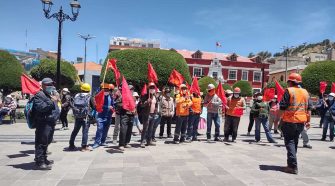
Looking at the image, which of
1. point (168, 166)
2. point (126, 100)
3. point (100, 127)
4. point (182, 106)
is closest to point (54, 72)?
point (182, 106)

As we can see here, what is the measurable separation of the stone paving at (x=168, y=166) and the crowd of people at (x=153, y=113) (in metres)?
0.39

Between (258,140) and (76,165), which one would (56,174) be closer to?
(76,165)

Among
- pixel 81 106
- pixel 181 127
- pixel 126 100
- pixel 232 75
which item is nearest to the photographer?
pixel 81 106

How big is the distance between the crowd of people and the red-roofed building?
4908 centimetres

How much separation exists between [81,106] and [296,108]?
16.1ft

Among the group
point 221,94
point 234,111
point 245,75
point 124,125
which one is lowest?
point 124,125

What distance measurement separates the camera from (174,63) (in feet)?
71.2

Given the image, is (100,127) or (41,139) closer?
(41,139)

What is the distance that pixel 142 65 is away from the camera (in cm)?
2220

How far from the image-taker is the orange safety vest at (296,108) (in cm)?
627

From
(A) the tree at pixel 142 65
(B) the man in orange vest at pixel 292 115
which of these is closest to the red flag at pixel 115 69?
(B) the man in orange vest at pixel 292 115

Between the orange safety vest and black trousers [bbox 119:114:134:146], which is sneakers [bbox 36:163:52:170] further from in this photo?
the orange safety vest

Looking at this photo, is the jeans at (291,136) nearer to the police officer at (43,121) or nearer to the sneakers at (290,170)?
the sneakers at (290,170)

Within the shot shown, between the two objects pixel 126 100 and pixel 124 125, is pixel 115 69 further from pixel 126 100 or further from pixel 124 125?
pixel 124 125
